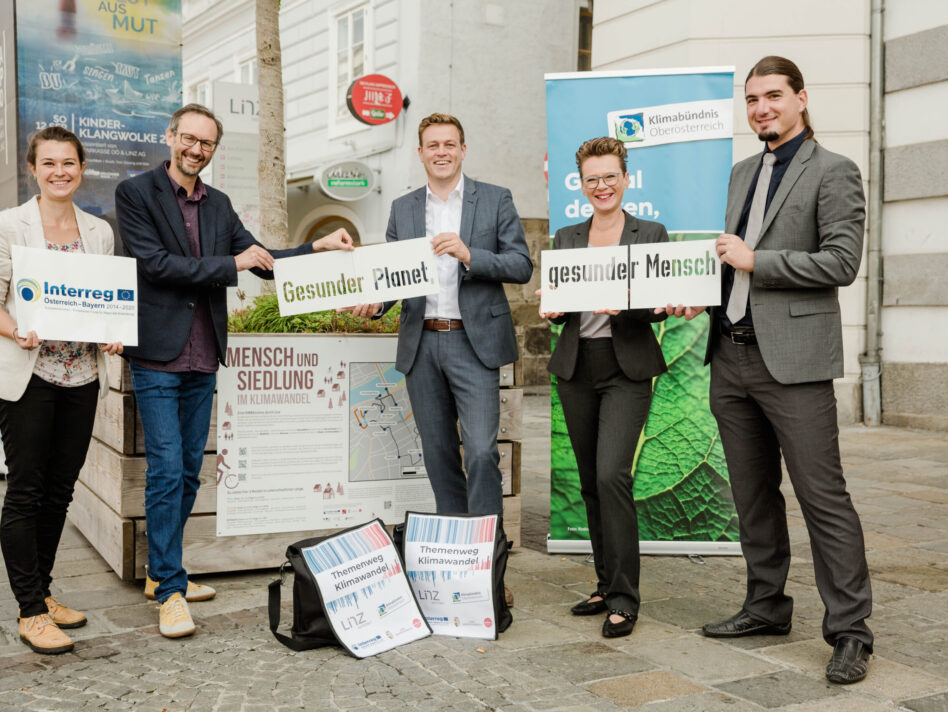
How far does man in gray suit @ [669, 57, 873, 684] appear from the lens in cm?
339

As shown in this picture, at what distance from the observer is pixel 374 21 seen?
14.8 m

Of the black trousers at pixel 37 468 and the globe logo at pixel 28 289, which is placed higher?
the globe logo at pixel 28 289

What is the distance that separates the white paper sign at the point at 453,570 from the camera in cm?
380

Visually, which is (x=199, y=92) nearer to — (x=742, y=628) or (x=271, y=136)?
(x=271, y=136)

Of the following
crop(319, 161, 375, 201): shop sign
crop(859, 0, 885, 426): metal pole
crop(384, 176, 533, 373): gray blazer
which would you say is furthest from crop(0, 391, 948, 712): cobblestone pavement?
crop(319, 161, 375, 201): shop sign

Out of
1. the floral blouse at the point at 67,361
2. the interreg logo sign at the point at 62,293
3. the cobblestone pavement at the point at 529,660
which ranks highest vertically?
the interreg logo sign at the point at 62,293

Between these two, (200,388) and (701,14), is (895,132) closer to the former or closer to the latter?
(701,14)

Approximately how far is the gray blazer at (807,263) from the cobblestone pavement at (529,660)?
107 cm

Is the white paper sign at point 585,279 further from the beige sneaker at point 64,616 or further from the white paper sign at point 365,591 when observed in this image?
the beige sneaker at point 64,616

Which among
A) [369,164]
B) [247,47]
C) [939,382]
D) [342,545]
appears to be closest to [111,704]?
[342,545]

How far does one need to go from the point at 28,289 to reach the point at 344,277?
4.15 ft

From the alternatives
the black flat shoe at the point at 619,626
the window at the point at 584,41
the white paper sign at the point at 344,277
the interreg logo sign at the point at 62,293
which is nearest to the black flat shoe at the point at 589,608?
the black flat shoe at the point at 619,626

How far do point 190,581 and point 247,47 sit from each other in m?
15.2

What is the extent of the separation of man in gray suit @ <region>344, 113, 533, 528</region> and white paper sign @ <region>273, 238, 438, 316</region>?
0.11m
